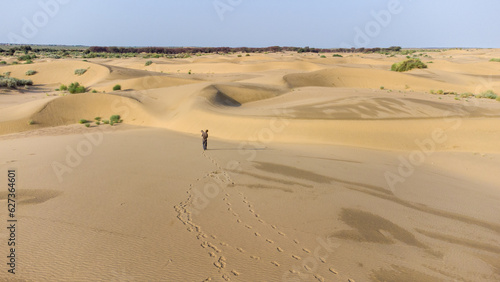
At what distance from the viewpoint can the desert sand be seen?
4.30m

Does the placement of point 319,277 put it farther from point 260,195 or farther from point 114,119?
point 114,119

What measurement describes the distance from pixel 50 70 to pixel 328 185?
34.6 meters

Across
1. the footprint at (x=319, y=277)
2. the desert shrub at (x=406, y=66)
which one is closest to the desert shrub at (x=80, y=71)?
the footprint at (x=319, y=277)

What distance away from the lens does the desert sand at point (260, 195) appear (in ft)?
14.1

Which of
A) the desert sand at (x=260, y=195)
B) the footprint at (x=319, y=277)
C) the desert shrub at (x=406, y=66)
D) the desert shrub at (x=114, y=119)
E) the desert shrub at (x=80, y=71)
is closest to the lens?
the footprint at (x=319, y=277)

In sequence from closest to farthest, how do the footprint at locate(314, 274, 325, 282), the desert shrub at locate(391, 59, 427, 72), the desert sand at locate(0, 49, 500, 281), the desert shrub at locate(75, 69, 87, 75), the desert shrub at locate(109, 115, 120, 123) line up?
the footprint at locate(314, 274, 325, 282), the desert sand at locate(0, 49, 500, 281), the desert shrub at locate(109, 115, 120, 123), the desert shrub at locate(75, 69, 87, 75), the desert shrub at locate(391, 59, 427, 72)

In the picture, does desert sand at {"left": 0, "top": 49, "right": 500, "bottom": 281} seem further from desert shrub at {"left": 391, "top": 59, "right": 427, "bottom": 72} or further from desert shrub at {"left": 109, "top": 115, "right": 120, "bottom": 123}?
desert shrub at {"left": 391, "top": 59, "right": 427, "bottom": 72}

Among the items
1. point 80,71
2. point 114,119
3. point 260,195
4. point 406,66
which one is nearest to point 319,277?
point 260,195

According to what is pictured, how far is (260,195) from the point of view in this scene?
21.9ft

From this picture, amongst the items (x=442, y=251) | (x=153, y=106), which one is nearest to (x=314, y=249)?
(x=442, y=251)

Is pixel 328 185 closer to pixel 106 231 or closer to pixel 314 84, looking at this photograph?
pixel 106 231

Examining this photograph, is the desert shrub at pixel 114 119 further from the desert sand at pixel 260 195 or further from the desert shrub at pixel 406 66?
the desert shrub at pixel 406 66

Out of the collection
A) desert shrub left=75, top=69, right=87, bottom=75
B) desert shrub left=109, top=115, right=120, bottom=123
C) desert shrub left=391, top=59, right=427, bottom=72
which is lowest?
desert shrub left=109, top=115, right=120, bottom=123

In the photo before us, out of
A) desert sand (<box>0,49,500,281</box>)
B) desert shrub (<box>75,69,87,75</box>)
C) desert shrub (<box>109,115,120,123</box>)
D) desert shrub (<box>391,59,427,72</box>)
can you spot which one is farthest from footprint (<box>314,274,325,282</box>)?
desert shrub (<box>391,59,427,72</box>)
